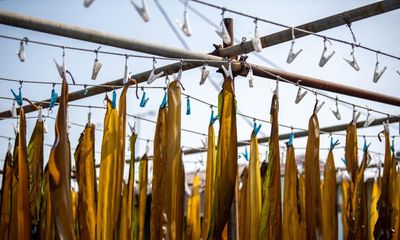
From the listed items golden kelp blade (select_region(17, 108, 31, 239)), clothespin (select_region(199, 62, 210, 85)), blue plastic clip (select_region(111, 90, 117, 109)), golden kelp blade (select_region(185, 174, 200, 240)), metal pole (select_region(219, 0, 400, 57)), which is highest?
metal pole (select_region(219, 0, 400, 57))

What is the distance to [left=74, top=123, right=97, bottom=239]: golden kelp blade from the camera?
3.10m

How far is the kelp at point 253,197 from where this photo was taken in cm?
359

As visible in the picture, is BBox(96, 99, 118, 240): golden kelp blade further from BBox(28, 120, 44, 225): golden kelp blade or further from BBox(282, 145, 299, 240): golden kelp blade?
BBox(282, 145, 299, 240): golden kelp blade

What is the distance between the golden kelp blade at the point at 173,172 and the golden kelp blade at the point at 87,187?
0.63 m

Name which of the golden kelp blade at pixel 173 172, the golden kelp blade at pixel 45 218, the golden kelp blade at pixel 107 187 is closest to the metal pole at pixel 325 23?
the golden kelp blade at pixel 173 172

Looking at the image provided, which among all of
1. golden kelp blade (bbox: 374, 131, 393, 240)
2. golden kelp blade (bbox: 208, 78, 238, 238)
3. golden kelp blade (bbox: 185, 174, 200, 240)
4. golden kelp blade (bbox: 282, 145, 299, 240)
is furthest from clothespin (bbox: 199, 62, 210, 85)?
golden kelp blade (bbox: 185, 174, 200, 240)

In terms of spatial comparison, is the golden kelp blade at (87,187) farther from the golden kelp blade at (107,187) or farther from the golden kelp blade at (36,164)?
the golden kelp blade at (36,164)

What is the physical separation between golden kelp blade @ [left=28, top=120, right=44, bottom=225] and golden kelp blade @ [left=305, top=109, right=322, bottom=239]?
229 cm

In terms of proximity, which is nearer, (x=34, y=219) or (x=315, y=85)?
(x=34, y=219)

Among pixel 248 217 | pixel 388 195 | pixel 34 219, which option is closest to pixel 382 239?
pixel 388 195

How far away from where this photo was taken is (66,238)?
2.59 meters

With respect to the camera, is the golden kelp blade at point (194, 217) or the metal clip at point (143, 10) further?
the golden kelp blade at point (194, 217)

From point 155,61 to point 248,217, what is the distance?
159cm

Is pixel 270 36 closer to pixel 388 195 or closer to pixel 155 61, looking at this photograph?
pixel 155 61
